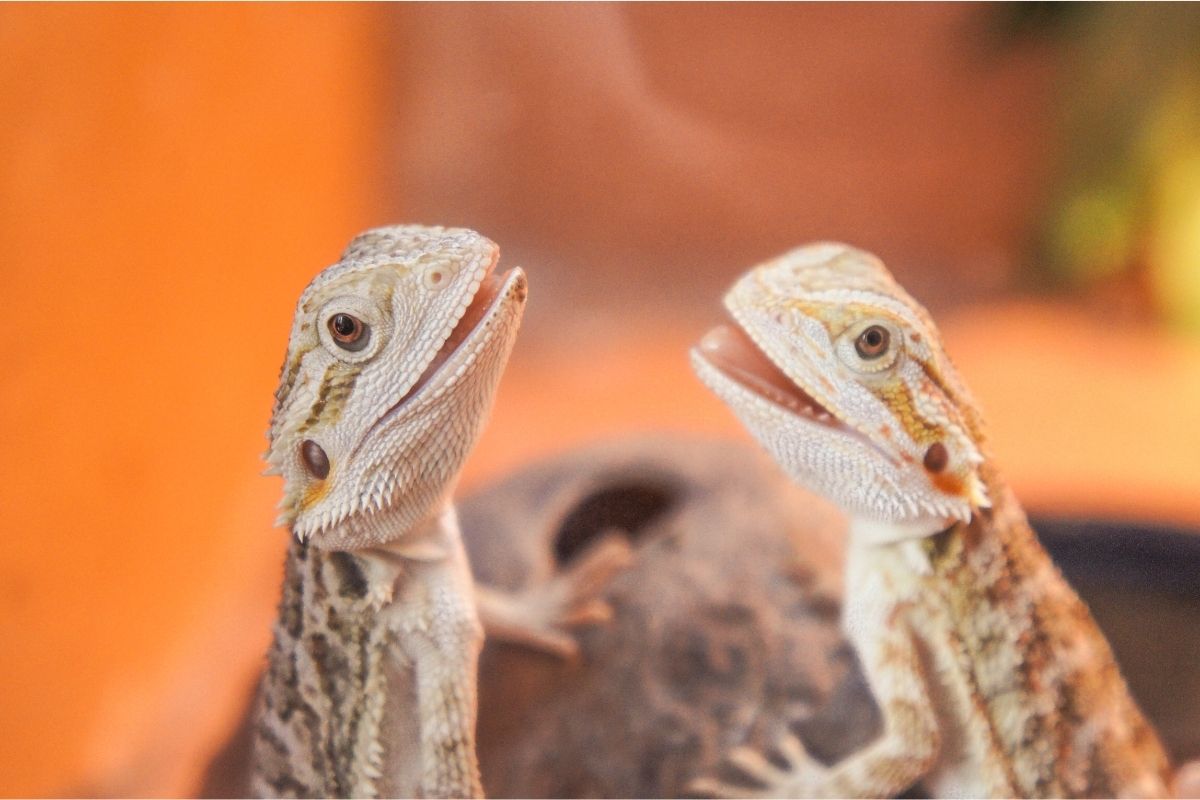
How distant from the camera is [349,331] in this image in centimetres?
141

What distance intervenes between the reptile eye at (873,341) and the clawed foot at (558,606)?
3.35 feet

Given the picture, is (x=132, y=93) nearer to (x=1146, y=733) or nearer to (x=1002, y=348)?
(x=1146, y=733)

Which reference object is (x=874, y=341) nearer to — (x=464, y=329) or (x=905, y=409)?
(x=905, y=409)

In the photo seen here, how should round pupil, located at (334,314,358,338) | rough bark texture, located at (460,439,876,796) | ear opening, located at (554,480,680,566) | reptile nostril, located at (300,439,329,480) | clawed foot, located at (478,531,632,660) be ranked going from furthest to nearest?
ear opening, located at (554,480,680,566), clawed foot, located at (478,531,632,660), rough bark texture, located at (460,439,876,796), reptile nostril, located at (300,439,329,480), round pupil, located at (334,314,358,338)

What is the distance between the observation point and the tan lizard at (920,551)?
1588mm

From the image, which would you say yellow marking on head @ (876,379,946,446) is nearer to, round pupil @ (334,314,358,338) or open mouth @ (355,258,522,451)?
open mouth @ (355,258,522,451)

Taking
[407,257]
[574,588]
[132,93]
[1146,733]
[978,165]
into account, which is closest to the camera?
[407,257]

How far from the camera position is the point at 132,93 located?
2.02 meters

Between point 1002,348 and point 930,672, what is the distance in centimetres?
226

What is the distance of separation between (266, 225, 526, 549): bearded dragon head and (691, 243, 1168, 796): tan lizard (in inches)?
16.1

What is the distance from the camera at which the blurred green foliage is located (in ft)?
11.6

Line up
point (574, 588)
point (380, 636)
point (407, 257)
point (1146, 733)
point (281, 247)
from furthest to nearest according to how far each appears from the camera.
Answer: point (574, 588) < point (281, 247) < point (1146, 733) < point (380, 636) < point (407, 257)

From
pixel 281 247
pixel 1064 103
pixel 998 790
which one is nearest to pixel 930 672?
pixel 998 790

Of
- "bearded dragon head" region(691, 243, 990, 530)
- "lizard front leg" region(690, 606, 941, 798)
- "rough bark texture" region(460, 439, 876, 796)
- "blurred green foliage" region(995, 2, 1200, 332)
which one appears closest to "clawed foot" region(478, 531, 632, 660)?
"rough bark texture" region(460, 439, 876, 796)
